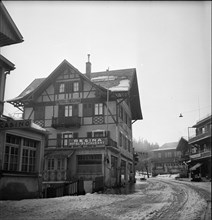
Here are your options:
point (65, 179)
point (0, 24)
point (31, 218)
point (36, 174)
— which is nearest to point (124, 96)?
point (65, 179)

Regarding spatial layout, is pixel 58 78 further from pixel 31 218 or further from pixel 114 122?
pixel 31 218

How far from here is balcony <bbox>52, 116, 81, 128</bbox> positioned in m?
29.6

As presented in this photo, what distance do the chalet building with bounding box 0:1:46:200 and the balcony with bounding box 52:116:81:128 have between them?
39.1ft

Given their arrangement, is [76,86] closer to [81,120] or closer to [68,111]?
[68,111]

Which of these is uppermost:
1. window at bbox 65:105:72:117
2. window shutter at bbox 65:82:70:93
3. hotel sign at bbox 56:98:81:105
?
window shutter at bbox 65:82:70:93

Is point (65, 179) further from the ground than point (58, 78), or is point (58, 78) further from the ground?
point (58, 78)

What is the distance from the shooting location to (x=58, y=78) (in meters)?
31.7

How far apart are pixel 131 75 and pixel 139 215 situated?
24.4 m

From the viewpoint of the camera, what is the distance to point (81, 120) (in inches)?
1185

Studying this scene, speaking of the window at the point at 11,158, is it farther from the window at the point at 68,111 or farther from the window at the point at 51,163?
the window at the point at 68,111

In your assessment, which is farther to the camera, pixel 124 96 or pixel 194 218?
pixel 124 96

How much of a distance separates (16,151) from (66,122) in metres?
14.2

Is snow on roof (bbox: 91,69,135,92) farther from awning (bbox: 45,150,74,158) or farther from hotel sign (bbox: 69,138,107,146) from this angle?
awning (bbox: 45,150,74,158)

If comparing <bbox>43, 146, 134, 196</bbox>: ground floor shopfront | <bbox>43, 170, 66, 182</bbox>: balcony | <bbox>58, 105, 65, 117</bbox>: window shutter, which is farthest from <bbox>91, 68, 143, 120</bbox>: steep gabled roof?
<bbox>43, 170, 66, 182</bbox>: balcony
